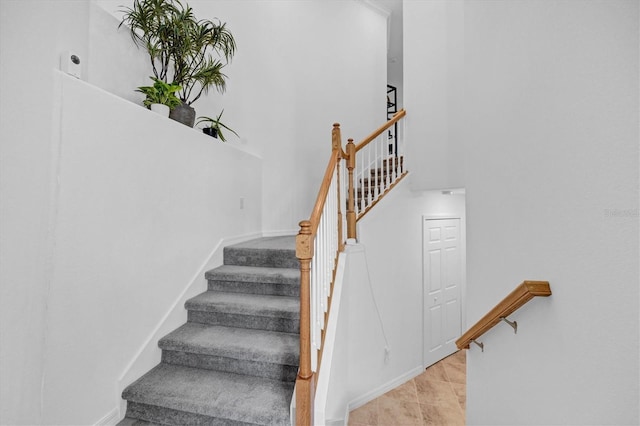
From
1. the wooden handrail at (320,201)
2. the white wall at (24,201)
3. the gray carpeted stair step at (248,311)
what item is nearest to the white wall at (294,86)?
the gray carpeted stair step at (248,311)

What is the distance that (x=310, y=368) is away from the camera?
1.48 meters

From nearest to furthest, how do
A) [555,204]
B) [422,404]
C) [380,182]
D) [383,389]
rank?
1. [555,204]
2. [422,404]
3. [383,389]
4. [380,182]

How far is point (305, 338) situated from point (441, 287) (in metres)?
3.10

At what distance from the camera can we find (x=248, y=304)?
7.16 feet

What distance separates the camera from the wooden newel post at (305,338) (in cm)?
142

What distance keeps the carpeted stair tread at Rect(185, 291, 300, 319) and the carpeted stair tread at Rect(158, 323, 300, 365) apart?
13cm

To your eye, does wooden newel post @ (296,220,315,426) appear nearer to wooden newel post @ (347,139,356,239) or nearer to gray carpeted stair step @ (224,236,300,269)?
gray carpeted stair step @ (224,236,300,269)

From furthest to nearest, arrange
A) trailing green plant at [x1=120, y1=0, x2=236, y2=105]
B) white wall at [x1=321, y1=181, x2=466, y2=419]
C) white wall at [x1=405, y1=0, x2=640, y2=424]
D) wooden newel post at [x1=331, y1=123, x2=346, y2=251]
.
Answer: white wall at [x1=321, y1=181, x2=466, y2=419] → wooden newel post at [x1=331, y1=123, x2=346, y2=251] → trailing green plant at [x1=120, y1=0, x2=236, y2=105] → white wall at [x1=405, y1=0, x2=640, y2=424]

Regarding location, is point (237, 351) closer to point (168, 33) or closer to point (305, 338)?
point (305, 338)

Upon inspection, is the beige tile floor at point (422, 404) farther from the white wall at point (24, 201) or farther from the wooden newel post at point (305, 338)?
the white wall at point (24, 201)

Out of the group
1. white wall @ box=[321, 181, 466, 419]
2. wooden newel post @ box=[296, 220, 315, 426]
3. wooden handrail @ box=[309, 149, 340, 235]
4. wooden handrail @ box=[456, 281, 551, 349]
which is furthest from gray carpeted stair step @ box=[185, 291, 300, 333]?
wooden handrail @ box=[456, 281, 551, 349]

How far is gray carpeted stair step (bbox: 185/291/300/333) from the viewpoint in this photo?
2.08 metres

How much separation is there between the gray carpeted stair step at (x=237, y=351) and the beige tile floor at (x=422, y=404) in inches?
53.4

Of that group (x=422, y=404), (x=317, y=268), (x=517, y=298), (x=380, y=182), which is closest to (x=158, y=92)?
(x=317, y=268)
